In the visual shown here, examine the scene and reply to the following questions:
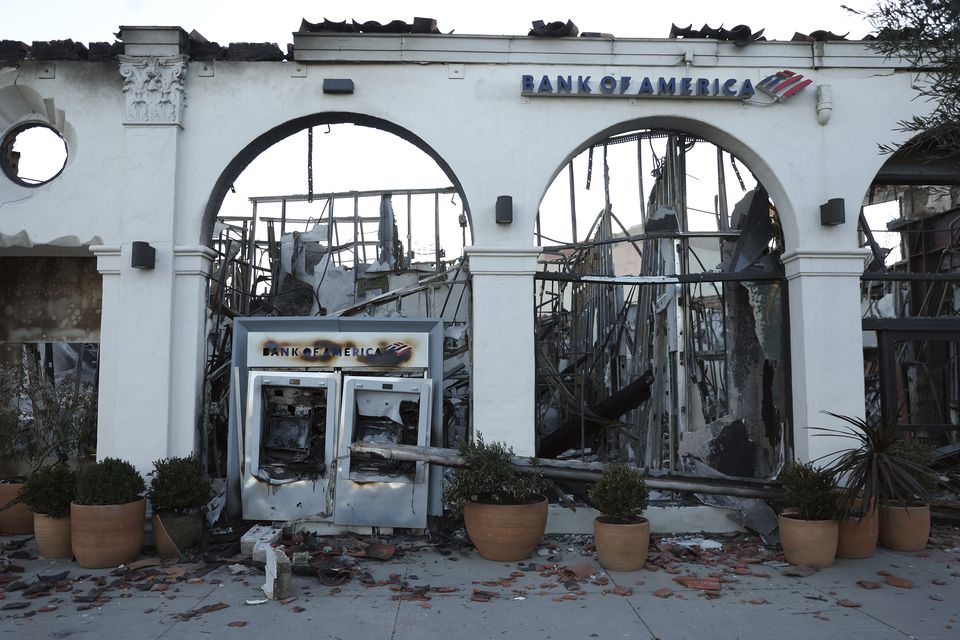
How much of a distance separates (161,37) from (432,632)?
21.0 ft

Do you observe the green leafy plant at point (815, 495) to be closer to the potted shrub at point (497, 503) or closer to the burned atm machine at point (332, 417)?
the potted shrub at point (497, 503)

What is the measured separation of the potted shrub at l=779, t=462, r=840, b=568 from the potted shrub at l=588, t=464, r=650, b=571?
1.29 meters

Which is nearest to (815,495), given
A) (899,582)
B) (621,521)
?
(899,582)

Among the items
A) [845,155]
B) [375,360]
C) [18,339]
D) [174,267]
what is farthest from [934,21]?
[18,339]

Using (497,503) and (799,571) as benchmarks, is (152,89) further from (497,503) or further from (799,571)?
(799,571)

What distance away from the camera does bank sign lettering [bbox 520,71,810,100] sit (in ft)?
25.3

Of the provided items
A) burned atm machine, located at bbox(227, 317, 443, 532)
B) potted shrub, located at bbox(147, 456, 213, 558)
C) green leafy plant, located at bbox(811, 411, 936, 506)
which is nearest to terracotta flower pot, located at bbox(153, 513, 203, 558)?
potted shrub, located at bbox(147, 456, 213, 558)

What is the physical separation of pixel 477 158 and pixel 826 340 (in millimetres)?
4108

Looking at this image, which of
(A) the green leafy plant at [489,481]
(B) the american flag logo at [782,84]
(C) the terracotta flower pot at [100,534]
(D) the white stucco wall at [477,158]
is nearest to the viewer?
(C) the terracotta flower pot at [100,534]

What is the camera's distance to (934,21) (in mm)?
4281

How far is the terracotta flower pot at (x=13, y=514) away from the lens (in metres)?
7.59

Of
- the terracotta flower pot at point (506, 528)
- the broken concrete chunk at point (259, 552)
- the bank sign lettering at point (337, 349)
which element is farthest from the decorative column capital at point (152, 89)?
the terracotta flower pot at point (506, 528)

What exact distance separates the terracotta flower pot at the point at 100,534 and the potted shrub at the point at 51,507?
28cm

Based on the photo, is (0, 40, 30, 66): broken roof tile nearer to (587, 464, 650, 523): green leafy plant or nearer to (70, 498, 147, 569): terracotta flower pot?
(70, 498, 147, 569): terracotta flower pot
